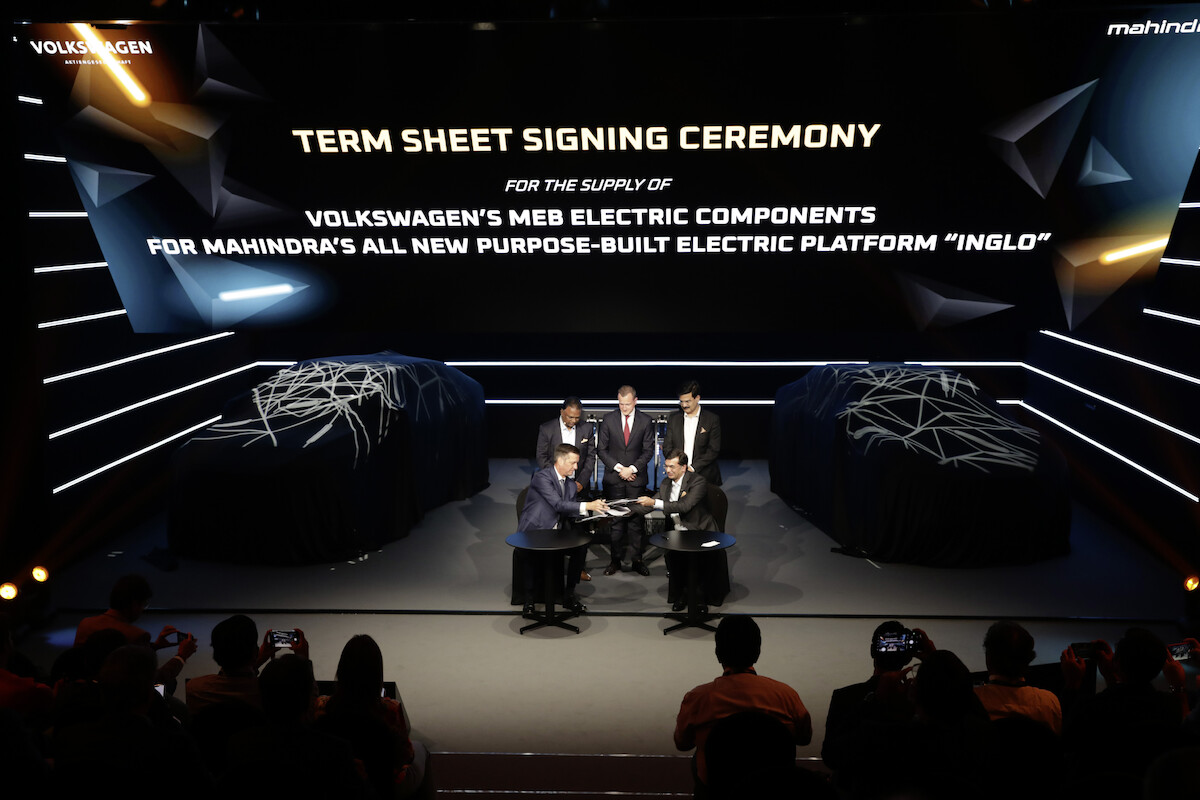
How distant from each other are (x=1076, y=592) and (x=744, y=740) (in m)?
5.19

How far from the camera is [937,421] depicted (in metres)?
8.69

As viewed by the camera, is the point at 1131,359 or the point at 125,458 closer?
the point at 1131,359

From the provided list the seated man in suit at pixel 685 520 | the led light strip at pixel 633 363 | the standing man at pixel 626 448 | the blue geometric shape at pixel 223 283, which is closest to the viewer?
the blue geometric shape at pixel 223 283

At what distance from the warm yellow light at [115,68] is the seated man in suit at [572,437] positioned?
167 inches

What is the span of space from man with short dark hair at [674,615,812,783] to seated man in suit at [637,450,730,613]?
130 inches

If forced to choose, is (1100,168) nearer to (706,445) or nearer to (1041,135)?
(1041,135)

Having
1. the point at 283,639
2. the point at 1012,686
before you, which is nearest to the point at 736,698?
the point at 1012,686

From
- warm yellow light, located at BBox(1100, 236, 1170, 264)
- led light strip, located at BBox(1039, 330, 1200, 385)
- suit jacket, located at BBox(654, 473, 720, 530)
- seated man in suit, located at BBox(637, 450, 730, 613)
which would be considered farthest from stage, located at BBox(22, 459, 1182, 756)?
warm yellow light, located at BBox(1100, 236, 1170, 264)

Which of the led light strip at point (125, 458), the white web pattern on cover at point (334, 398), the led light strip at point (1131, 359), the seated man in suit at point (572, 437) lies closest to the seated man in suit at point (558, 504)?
the seated man in suit at point (572, 437)

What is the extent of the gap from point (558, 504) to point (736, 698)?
3.82 m

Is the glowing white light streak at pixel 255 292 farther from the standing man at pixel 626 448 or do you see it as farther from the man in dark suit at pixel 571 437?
the standing man at pixel 626 448

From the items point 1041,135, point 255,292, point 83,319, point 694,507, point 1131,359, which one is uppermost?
point 1041,135

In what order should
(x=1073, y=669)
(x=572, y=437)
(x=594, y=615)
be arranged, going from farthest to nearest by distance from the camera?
(x=572, y=437) → (x=594, y=615) → (x=1073, y=669)

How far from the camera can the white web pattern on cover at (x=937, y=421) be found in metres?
8.23
